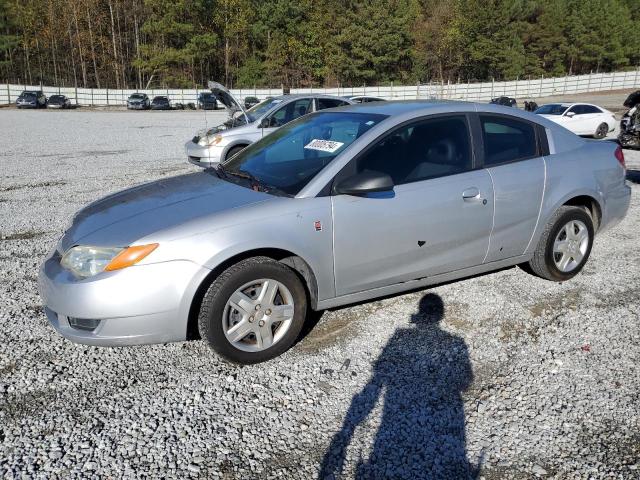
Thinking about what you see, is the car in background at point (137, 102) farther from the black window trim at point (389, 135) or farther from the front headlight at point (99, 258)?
the front headlight at point (99, 258)

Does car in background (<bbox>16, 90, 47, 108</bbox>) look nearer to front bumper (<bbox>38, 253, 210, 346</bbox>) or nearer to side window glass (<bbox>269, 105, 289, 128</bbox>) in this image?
side window glass (<bbox>269, 105, 289, 128</bbox>)

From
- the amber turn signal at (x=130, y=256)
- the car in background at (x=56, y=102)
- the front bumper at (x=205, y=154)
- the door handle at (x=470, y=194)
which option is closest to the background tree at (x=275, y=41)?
the car in background at (x=56, y=102)

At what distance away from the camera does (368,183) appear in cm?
336

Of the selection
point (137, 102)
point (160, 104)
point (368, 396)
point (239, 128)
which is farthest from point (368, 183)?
point (160, 104)

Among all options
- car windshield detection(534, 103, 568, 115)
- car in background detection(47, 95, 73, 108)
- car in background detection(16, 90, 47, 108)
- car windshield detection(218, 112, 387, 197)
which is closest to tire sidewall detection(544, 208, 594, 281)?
car windshield detection(218, 112, 387, 197)

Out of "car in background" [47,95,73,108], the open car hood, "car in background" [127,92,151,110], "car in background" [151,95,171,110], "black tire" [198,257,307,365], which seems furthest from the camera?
"car in background" [151,95,171,110]

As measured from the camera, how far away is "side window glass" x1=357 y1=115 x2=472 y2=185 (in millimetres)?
3752

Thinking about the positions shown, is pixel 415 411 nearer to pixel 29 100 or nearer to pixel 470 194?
pixel 470 194

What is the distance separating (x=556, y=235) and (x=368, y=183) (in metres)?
2.14

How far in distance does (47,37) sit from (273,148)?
261ft

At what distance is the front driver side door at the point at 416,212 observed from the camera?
358cm

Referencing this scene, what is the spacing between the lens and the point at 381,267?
3.72m

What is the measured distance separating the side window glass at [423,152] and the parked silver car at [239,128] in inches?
234

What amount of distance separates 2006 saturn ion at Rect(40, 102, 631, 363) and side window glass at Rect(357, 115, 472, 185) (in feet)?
0.03
